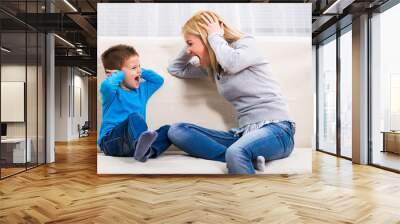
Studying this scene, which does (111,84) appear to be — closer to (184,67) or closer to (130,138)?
(130,138)

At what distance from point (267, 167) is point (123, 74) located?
2406mm

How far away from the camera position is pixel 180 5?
5973 mm

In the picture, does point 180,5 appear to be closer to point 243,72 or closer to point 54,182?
point 243,72

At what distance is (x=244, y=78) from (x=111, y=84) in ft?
6.08

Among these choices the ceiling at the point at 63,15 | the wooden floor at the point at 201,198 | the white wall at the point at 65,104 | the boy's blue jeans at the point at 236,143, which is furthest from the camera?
the white wall at the point at 65,104

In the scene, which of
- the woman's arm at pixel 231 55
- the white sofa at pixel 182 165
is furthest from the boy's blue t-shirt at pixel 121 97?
the woman's arm at pixel 231 55

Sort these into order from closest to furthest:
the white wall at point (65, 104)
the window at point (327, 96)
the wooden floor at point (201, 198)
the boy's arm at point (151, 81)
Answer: the wooden floor at point (201, 198) < the boy's arm at point (151, 81) < the window at point (327, 96) < the white wall at point (65, 104)

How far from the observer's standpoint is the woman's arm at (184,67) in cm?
585

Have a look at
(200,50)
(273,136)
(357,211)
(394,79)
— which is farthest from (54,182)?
(394,79)

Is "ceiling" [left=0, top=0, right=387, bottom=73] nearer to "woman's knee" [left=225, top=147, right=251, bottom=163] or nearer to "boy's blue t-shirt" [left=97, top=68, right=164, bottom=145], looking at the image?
"boy's blue t-shirt" [left=97, top=68, right=164, bottom=145]

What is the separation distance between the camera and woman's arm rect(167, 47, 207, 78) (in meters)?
5.85

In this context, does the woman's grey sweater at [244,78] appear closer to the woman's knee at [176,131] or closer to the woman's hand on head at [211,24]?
the woman's hand on head at [211,24]

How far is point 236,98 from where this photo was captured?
5.79m

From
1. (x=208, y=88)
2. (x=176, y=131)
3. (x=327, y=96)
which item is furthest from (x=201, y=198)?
(x=327, y=96)
